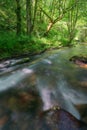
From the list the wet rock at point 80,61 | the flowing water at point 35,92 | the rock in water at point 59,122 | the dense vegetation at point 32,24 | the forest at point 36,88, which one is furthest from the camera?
the dense vegetation at point 32,24

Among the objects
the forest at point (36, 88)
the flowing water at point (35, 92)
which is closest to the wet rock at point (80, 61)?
the forest at point (36, 88)

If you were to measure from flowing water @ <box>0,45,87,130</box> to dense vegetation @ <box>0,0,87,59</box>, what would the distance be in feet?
10.2

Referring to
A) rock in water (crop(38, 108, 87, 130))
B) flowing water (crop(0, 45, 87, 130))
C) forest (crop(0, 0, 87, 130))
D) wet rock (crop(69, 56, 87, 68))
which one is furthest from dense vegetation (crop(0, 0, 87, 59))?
rock in water (crop(38, 108, 87, 130))

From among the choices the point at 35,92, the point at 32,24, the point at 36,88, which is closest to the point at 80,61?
the point at 36,88

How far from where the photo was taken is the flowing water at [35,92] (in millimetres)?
6172

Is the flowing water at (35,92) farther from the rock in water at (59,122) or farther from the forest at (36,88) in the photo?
the rock in water at (59,122)

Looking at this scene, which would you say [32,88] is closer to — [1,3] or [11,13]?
[1,3]

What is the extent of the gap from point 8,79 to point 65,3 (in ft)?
52.2

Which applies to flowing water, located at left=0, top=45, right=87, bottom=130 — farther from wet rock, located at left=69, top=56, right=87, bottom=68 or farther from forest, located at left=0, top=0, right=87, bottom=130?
wet rock, located at left=69, top=56, right=87, bottom=68

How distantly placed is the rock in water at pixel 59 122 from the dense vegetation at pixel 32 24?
755 cm

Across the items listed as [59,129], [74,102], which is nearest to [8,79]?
[74,102]

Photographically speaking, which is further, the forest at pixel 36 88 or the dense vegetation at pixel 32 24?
the dense vegetation at pixel 32 24

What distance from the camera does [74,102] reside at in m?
7.23

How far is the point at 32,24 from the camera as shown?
21.0m
